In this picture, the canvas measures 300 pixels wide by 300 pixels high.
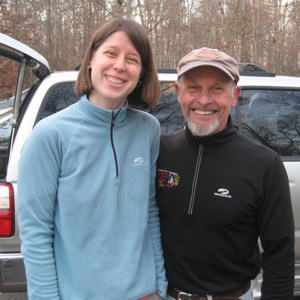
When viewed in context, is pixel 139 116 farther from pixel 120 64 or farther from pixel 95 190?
pixel 95 190

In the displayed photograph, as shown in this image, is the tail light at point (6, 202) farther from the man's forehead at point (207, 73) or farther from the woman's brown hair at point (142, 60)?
the man's forehead at point (207, 73)

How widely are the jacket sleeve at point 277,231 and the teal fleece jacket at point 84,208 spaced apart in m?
0.53

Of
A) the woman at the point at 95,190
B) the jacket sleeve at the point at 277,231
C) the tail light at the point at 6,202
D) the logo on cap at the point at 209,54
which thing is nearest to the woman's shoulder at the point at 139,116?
the woman at the point at 95,190

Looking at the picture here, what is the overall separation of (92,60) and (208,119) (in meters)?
0.62

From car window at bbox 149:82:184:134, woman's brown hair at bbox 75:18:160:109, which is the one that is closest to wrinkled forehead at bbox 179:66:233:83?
woman's brown hair at bbox 75:18:160:109

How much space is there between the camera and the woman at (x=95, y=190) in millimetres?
1291

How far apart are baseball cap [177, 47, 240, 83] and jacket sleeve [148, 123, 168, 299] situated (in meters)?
0.37

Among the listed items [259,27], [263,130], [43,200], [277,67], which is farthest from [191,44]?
[43,200]

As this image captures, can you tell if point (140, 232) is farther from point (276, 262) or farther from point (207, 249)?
point (276, 262)

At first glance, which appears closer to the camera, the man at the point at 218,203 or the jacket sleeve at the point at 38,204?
the jacket sleeve at the point at 38,204

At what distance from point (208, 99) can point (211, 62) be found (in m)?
0.17

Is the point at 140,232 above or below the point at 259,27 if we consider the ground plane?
below

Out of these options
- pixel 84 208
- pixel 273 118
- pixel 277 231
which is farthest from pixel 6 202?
pixel 273 118

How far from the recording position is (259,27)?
26672 millimetres
